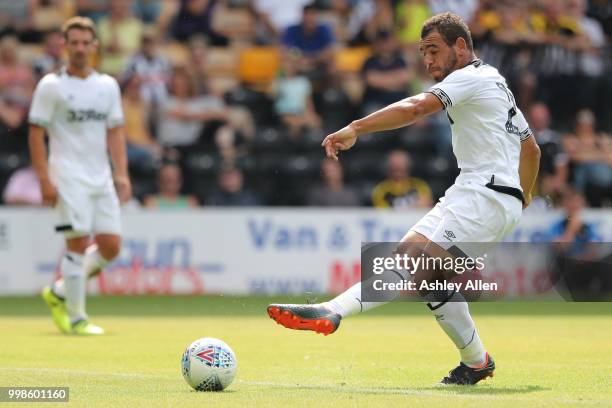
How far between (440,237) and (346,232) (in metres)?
9.74

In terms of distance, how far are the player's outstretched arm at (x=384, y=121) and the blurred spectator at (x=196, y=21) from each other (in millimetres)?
Answer: 13387

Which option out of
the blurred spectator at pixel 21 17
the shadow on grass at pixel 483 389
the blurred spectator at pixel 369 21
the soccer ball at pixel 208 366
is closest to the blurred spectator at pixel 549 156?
the blurred spectator at pixel 369 21

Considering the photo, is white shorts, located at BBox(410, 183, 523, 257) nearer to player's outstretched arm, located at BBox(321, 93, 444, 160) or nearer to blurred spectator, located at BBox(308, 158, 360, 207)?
player's outstretched arm, located at BBox(321, 93, 444, 160)

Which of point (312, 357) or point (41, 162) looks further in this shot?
point (41, 162)

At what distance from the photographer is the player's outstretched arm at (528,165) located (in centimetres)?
826

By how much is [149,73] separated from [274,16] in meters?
3.23

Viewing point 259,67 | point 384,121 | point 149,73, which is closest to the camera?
point 384,121

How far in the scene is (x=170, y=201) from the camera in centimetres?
1773

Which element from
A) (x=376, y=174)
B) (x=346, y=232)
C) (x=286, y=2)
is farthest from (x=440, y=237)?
(x=286, y=2)

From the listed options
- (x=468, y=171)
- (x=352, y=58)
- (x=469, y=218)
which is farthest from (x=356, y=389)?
(x=352, y=58)

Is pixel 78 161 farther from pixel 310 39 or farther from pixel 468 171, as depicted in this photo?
pixel 310 39

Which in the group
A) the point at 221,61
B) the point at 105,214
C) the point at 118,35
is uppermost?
the point at 118,35

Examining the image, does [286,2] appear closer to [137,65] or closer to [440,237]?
[137,65]

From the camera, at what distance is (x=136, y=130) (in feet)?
60.7
